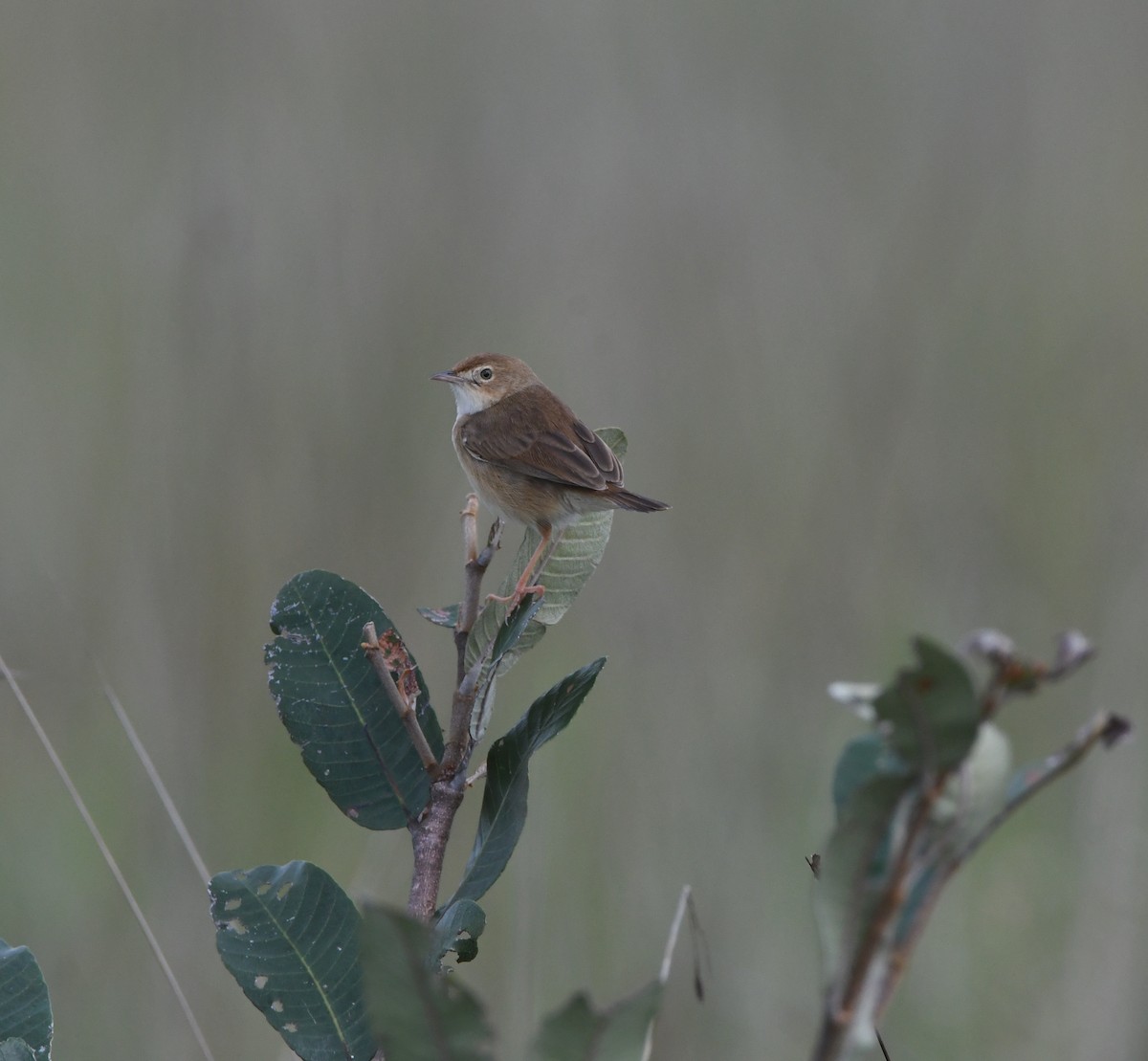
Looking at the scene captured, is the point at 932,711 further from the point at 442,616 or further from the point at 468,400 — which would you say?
the point at 468,400

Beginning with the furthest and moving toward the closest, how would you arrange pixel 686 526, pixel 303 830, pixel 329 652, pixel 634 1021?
pixel 686 526, pixel 303 830, pixel 329 652, pixel 634 1021

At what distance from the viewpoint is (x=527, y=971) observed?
125 inches

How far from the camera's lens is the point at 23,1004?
1.15 metres

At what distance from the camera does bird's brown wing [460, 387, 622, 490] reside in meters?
3.48

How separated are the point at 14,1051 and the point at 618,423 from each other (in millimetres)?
4237

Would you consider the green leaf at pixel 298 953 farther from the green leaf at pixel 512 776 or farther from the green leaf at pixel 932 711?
the green leaf at pixel 932 711

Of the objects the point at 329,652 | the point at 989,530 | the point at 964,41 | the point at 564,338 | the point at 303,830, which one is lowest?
the point at 303,830

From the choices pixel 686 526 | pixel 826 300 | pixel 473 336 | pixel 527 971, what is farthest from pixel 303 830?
pixel 826 300

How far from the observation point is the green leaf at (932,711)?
0.63m

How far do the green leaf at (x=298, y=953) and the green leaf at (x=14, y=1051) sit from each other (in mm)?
170

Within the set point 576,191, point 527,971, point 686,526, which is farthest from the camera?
point 576,191

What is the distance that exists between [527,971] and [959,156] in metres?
3.79

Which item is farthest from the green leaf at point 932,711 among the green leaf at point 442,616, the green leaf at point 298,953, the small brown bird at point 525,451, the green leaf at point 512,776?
the small brown bird at point 525,451

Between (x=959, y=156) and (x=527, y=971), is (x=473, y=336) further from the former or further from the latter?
(x=527, y=971)
